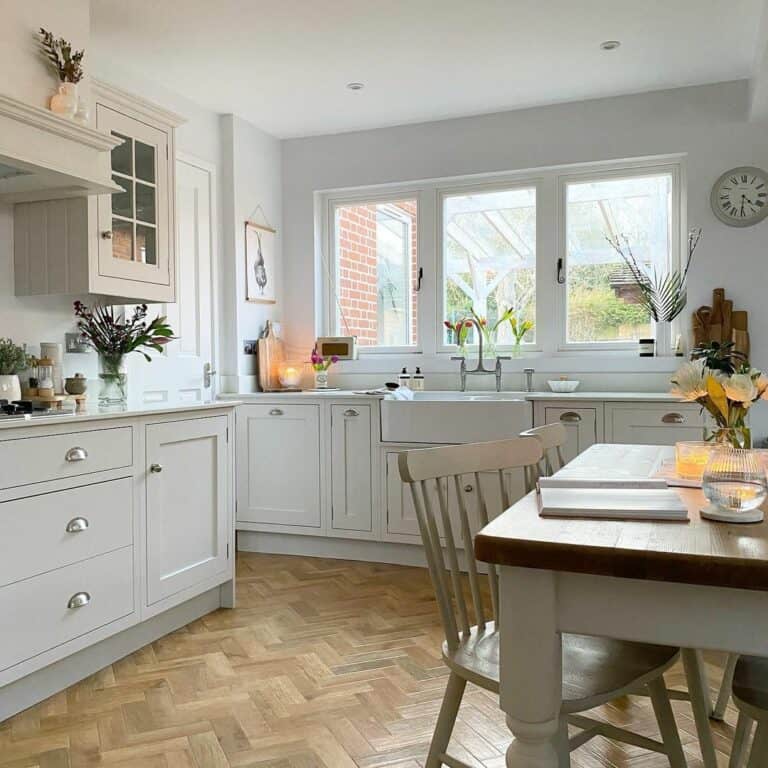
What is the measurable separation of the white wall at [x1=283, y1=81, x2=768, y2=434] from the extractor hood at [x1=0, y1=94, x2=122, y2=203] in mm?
2000

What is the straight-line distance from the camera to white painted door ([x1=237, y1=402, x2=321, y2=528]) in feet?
13.5

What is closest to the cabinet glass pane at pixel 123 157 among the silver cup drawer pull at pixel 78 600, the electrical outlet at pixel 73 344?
the electrical outlet at pixel 73 344

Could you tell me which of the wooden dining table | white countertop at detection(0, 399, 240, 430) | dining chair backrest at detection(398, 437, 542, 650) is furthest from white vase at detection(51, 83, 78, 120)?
the wooden dining table

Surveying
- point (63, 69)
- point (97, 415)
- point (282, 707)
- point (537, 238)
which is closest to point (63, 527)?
point (97, 415)

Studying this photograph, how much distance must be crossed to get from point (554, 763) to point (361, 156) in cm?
407

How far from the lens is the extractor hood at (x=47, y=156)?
2.44 m

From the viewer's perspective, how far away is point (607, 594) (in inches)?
42.4

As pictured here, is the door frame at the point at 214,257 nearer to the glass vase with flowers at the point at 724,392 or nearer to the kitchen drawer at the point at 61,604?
the kitchen drawer at the point at 61,604

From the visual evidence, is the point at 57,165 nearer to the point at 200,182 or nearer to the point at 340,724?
the point at 200,182

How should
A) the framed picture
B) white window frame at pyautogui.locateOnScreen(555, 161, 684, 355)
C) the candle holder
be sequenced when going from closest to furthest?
1. the candle holder
2. white window frame at pyautogui.locateOnScreen(555, 161, 684, 355)
3. the framed picture

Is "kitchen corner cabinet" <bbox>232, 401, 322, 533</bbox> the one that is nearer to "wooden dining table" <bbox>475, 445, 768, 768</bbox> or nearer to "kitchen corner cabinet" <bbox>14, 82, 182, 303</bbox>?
"kitchen corner cabinet" <bbox>14, 82, 182, 303</bbox>

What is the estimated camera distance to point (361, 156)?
4656mm

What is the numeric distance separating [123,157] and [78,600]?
1.80m

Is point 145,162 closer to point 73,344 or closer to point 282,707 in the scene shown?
Answer: point 73,344
